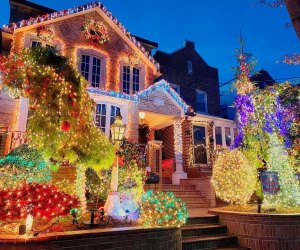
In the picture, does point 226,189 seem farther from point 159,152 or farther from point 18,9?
point 18,9

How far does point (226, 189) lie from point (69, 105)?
5.57 metres

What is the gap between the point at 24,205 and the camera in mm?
4516

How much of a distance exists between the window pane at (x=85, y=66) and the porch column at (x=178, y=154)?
538 centimetres

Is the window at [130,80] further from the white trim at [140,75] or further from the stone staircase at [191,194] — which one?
the stone staircase at [191,194]

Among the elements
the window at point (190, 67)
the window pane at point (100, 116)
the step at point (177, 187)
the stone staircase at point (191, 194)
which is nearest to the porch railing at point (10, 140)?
the window pane at point (100, 116)

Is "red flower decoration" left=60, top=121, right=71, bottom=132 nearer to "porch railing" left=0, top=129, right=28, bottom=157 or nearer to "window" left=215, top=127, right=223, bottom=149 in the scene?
"porch railing" left=0, top=129, right=28, bottom=157

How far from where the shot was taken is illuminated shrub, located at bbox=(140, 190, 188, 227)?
5.82 meters

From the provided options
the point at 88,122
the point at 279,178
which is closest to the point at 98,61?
the point at 88,122

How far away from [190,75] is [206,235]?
1461cm

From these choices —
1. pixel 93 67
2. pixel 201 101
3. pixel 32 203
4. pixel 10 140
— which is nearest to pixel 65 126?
pixel 32 203

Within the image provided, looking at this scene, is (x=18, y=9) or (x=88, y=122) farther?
(x=18, y=9)

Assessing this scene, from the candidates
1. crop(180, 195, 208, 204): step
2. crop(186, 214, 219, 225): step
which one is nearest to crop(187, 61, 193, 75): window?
crop(180, 195, 208, 204): step

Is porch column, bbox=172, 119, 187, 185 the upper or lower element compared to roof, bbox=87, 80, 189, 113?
lower

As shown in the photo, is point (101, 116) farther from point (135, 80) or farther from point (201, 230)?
point (201, 230)
